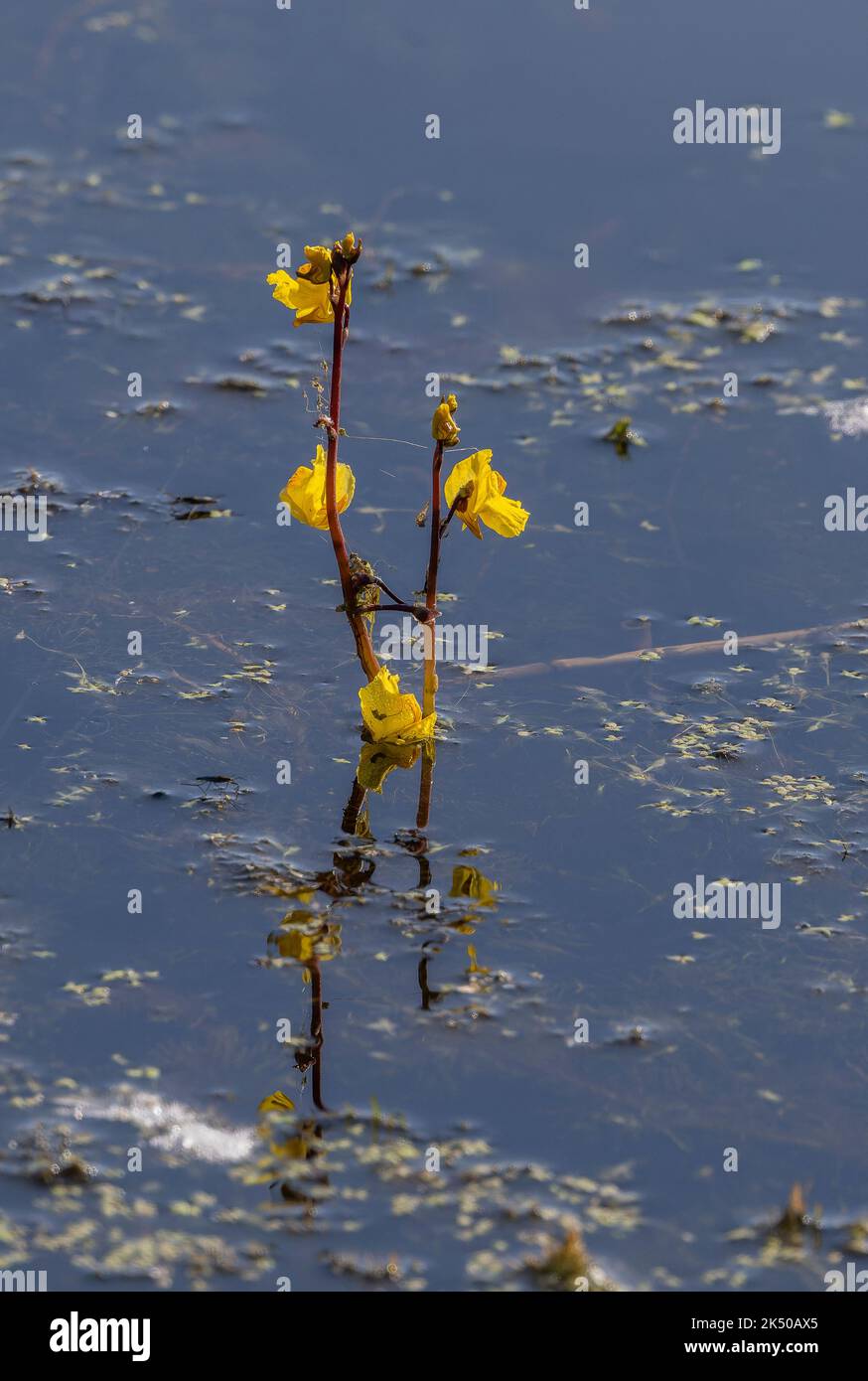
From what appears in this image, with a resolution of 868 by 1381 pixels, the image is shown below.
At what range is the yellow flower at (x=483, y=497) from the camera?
493cm

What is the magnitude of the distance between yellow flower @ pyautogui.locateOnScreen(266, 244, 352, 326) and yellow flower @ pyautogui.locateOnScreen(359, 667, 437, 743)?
1.03 metres

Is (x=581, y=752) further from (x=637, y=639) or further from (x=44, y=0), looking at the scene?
(x=44, y=0)

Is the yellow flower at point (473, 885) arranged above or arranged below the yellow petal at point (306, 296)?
below

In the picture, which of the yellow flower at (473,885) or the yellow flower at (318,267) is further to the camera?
the yellow flower at (473,885)

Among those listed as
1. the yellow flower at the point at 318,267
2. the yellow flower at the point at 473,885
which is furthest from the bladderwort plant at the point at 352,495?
the yellow flower at the point at 473,885

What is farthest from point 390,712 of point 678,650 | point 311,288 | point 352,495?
point 311,288

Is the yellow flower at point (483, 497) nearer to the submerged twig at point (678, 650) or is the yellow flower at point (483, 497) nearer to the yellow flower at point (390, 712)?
the yellow flower at point (390, 712)

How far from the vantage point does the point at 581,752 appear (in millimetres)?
Answer: 5402

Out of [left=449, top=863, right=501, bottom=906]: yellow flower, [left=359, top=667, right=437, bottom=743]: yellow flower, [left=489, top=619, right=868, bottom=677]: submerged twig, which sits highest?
[left=489, top=619, right=868, bottom=677]: submerged twig

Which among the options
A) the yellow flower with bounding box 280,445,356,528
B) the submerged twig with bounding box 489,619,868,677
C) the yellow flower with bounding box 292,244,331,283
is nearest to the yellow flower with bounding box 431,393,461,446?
the yellow flower with bounding box 280,445,356,528

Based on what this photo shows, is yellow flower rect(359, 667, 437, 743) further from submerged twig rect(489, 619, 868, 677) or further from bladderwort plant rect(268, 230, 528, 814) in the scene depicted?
submerged twig rect(489, 619, 868, 677)

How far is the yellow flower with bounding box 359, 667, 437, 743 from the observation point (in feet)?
17.1
